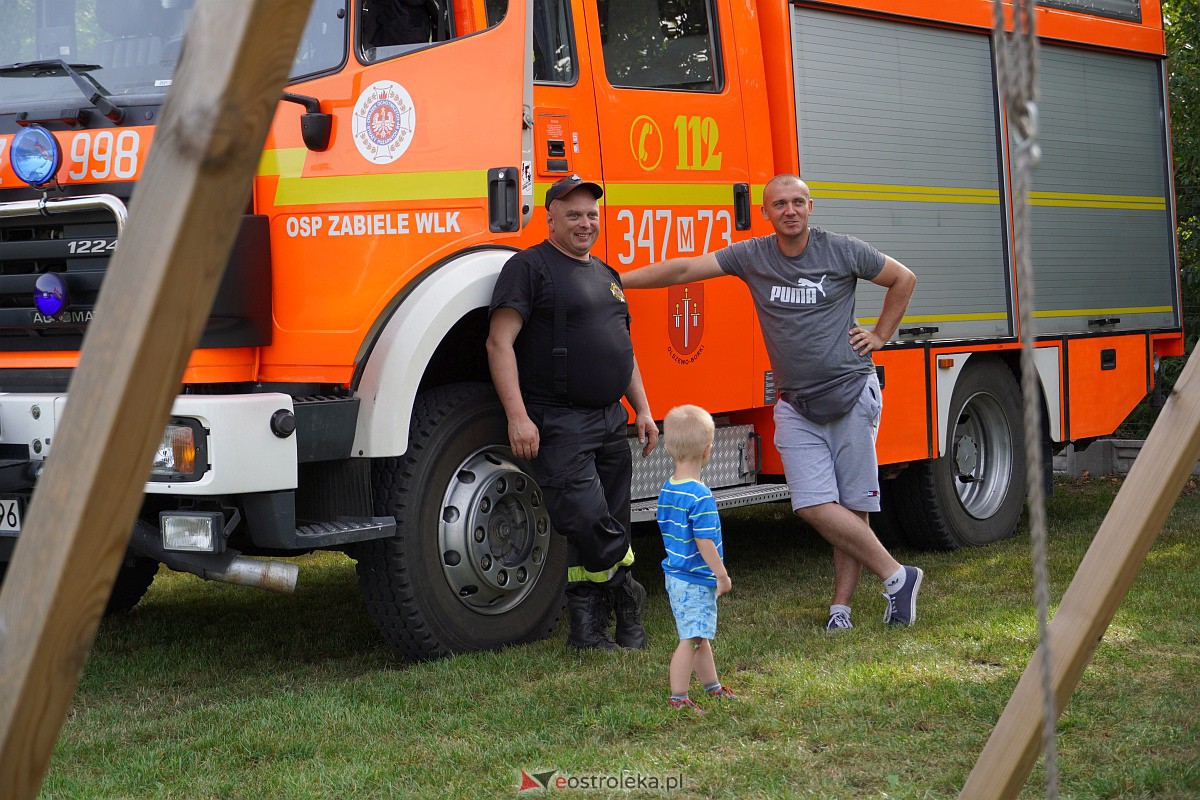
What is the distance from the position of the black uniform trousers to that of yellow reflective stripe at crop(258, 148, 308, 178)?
3.89 ft

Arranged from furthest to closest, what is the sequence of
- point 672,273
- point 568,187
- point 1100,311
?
point 1100,311
point 672,273
point 568,187

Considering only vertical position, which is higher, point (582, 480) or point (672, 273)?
point (672, 273)

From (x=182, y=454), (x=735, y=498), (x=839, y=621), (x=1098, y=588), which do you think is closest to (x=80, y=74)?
(x=182, y=454)

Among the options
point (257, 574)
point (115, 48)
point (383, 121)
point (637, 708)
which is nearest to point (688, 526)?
point (637, 708)

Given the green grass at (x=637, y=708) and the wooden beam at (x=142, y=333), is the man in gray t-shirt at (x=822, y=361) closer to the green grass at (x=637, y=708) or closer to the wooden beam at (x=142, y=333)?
the green grass at (x=637, y=708)

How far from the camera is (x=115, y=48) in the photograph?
5.22 meters

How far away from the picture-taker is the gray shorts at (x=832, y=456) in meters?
5.98

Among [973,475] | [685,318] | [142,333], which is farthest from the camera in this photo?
[973,475]

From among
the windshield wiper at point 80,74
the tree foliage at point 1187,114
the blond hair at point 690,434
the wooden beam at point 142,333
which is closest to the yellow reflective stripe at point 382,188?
the windshield wiper at point 80,74

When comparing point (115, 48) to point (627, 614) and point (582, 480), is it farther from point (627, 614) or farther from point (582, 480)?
point (627, 614)

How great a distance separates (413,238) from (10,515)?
162 centimetres

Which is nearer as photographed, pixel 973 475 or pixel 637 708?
pixel 637 708

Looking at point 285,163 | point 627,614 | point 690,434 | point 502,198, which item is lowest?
point 627,614

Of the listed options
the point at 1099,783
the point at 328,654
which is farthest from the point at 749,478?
the point at 1099,783
